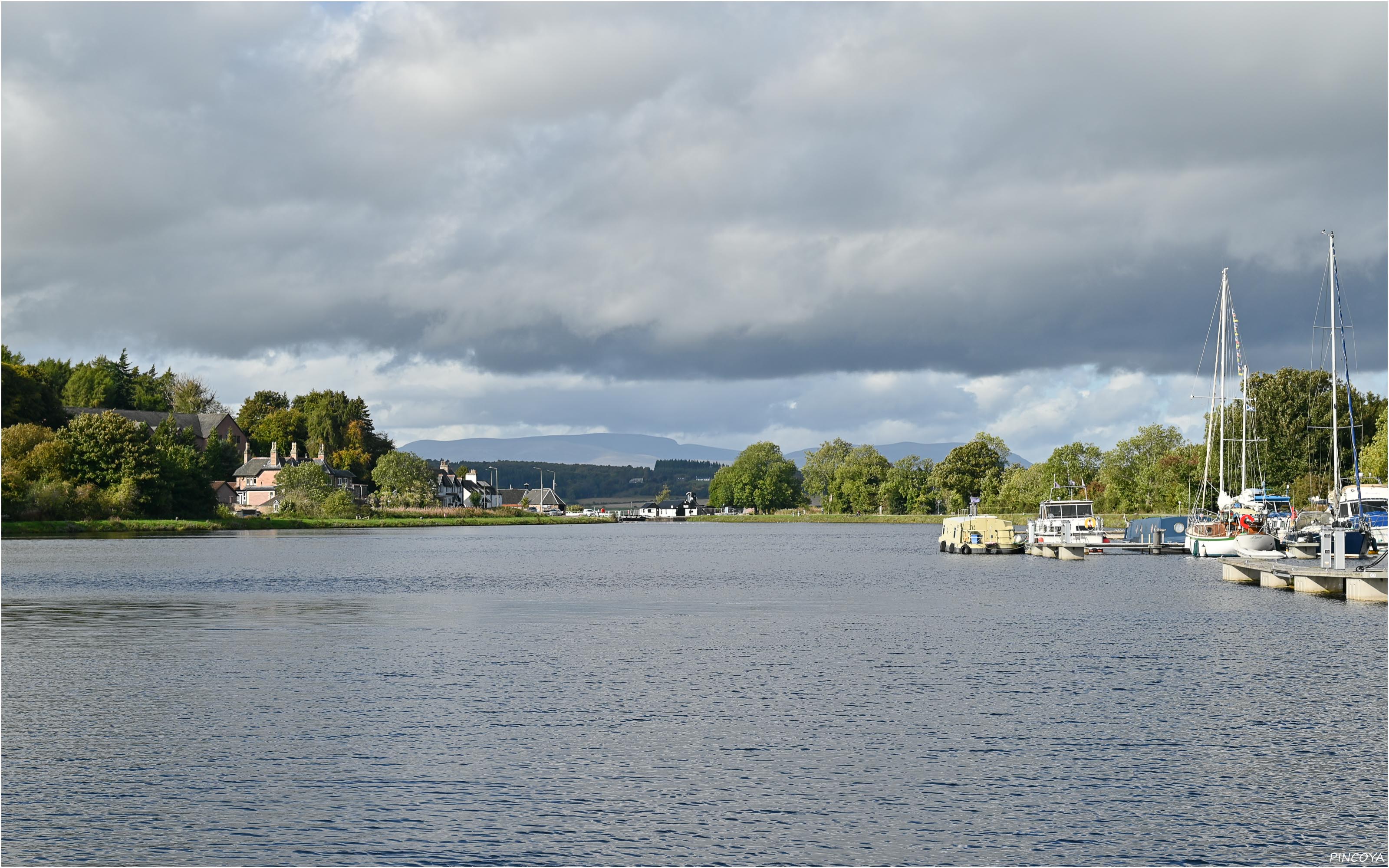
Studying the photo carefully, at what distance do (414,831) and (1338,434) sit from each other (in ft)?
467

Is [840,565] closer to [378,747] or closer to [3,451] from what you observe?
[378,747]

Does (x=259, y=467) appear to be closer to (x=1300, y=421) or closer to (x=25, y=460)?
(x=25, y=460)

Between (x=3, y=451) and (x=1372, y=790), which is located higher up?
(x=3, y=451)

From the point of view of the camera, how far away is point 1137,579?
2707 inches

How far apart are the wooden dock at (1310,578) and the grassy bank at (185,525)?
9866 centimetres

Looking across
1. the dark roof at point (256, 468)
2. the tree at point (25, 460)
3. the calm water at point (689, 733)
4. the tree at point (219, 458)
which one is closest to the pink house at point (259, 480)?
the dark roof at point (256, 468)

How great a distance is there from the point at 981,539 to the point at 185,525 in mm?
82638

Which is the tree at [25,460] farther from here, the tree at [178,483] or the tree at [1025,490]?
the tree at [1025,490]

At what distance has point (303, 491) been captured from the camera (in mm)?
164750

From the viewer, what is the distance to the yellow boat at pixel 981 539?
333ft

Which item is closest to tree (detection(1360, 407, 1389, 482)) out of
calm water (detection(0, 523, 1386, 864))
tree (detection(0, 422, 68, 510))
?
calm water (detection(0, 523, 1386, 864))

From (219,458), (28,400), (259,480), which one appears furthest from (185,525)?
(259,480)

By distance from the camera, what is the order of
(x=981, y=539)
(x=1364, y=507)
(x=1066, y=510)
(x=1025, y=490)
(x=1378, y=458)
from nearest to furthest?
1. (x=1364, y=507)
2. (x=981, y=539)
3. (x=1066, y=510)
4. (x=1378, y=458)
5. (x=1025, y=490)

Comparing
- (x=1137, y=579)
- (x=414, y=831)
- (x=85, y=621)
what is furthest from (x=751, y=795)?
(x=1137, y=579)
